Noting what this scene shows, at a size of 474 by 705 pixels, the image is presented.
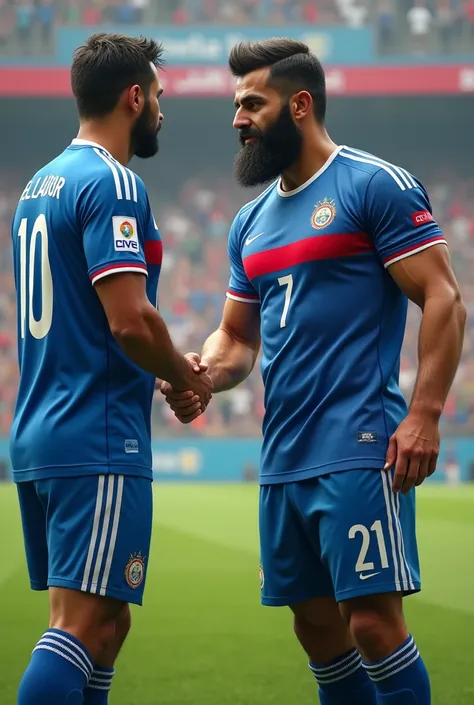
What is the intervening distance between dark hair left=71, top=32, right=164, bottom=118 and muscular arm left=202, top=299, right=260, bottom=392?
949 millimetres

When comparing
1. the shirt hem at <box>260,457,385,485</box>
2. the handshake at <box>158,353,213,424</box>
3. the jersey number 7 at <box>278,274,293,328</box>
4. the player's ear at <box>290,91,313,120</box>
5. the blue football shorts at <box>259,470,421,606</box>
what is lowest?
the blue football shorts at <box>259,470,421,606</box>

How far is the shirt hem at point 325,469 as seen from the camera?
3117 millimetres

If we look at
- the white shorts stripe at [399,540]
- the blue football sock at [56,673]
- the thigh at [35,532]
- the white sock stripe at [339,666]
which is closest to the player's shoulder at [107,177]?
the thigh at [35,532]

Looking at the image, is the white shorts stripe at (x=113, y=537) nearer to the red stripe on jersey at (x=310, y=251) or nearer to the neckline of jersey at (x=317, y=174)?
the red stripe on jersey at (x=310, y=251)

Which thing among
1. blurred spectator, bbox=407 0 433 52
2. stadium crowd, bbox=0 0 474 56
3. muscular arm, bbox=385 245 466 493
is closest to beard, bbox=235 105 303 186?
muscular arm, bbox=385 245 466 493

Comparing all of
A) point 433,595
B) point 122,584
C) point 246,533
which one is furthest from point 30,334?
point 246,533

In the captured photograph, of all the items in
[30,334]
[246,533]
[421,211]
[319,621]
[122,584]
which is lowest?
[246,533]

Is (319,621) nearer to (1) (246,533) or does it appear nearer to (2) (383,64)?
(1) (246,533)

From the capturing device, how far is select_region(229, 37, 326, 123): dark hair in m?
3.50

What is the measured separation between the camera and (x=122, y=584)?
9.64 feet

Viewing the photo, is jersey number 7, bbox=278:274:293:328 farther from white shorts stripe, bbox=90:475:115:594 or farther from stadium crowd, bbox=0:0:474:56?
stadium crowd, bbox=0:0:474:56

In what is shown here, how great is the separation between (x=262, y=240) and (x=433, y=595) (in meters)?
4.77

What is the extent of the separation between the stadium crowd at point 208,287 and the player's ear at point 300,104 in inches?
758

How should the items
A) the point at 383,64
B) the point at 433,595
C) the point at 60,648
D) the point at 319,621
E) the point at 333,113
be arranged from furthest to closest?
the point at 333,113
the point at 383,64
the point at 433,595
the point at 319,621
the point at 60,648
